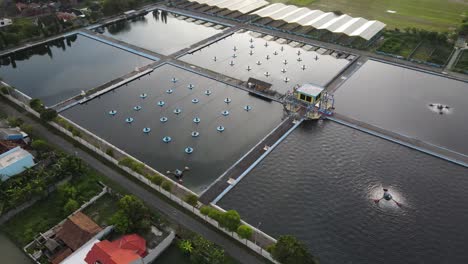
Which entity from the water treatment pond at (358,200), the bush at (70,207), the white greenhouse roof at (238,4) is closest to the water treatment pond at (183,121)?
the water treatment pond at (358,200)

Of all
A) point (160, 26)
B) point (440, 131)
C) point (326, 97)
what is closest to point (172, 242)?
point (326, 97)

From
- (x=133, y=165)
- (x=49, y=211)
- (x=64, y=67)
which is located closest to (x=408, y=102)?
(x=133, y=165)

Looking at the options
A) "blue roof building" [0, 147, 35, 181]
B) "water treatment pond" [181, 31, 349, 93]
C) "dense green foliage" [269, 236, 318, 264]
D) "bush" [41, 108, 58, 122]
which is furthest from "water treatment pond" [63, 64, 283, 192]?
"dense green foliage" [269, 236, 318, 264]

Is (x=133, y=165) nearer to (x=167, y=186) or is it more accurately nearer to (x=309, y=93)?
(x=167, y=186)

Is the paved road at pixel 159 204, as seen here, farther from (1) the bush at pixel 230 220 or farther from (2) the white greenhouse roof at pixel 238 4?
(2) the white greenhouse roof at pixel 238 4

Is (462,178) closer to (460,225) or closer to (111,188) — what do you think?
(460,225)

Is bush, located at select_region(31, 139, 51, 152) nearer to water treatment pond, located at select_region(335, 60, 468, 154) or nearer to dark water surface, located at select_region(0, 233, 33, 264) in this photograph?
dark water surface, located at select_region(0, 233, 33, 264)
